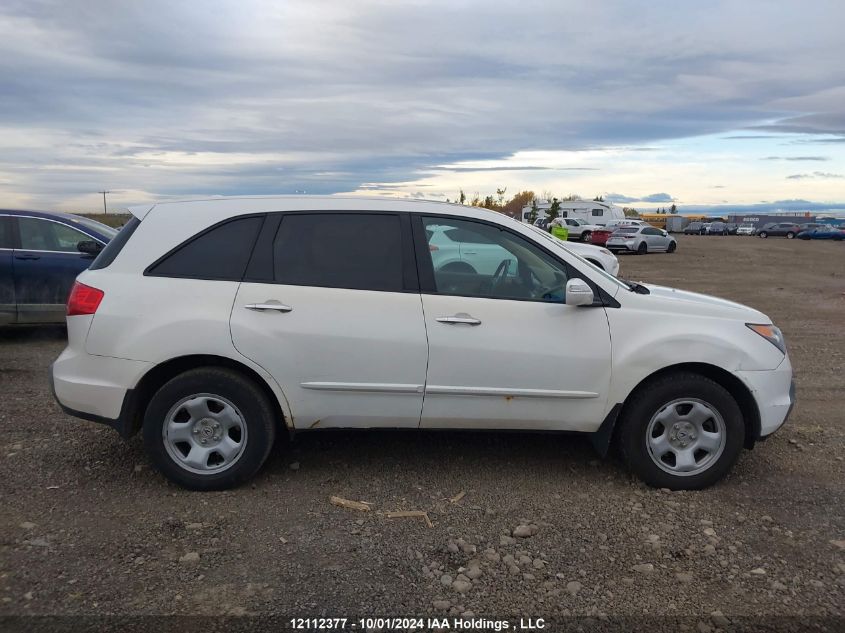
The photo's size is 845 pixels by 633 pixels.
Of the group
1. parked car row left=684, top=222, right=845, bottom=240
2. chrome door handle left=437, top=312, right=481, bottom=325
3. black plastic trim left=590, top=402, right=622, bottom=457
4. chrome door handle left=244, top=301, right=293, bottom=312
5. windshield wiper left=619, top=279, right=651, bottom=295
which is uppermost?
windshield wiper left=619, top=279, right=651, bottom=295

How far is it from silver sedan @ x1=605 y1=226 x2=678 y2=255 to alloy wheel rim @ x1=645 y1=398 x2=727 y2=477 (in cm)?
3154

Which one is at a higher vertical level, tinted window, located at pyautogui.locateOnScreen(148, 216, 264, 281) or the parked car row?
tinted window, located at pyautogui.locateOnScreen(148, 216, 264, 281)

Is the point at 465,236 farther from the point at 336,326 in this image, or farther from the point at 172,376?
the point at 172,376

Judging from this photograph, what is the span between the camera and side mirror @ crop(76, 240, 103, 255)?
859cm

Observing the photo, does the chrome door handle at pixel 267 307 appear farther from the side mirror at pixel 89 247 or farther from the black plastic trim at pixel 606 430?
the side mirror at pixel 89 247

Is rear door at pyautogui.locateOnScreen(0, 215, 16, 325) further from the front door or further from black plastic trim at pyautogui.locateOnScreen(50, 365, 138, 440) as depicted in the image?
the front door

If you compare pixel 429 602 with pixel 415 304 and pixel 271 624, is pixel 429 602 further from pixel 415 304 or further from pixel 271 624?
pixel 415 304

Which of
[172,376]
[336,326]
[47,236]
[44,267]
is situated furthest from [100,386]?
[47,236]

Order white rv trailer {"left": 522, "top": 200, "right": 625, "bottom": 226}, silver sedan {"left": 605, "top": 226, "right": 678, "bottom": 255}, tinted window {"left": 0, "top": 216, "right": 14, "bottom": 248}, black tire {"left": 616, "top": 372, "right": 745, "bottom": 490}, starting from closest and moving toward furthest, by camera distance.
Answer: black tire {"left": 616, "top": 372, "right": 745, "bottom": 490}
tinted window {"left": 0, "top": 216, "right": 14, "bottom": 248}
silver sedan {"left": 605, "top": 226, "right": 678, "bottom": 255}
white rv trailer {"left": 522, "top": 200, "right": 625, "bottom": 226}

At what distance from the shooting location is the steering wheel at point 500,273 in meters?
4.27

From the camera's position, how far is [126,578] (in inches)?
129

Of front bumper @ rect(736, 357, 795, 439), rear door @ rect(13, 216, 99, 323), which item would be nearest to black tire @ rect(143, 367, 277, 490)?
front bumper @ rect(736, 357, 795, 439)

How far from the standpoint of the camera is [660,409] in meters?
4.18

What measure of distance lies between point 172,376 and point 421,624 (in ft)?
7.13
